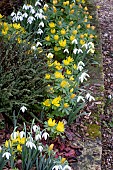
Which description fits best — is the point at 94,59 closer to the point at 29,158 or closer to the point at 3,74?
the point at 3,74

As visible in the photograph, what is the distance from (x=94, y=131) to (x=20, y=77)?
897 millimetres

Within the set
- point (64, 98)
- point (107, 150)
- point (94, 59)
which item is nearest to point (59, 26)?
point (94, 59)

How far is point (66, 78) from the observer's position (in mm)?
3637

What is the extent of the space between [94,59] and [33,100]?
1540 mm

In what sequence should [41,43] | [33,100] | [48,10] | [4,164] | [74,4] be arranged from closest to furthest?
1. [4,164]
2. [33,100]
3. [41,43]
4. [48,10]
5. [74,4]

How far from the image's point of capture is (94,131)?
11.2 feet

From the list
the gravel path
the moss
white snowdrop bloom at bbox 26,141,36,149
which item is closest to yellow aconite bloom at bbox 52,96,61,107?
the moss

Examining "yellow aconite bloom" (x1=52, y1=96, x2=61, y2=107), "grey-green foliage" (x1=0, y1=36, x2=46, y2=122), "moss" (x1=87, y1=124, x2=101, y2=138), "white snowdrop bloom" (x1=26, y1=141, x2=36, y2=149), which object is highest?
"grey-green foliage" (x1=0, y1=36, x2=46, y2=122)

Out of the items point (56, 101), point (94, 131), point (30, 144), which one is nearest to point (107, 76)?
point (94, 131)

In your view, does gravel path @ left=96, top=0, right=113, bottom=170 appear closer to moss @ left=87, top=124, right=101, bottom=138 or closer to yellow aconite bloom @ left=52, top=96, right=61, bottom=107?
moss @ left=87, top=124, right=101, bottom=138

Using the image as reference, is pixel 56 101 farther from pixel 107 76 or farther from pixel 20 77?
pixel 107 76

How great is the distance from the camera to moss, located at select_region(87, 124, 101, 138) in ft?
11.0

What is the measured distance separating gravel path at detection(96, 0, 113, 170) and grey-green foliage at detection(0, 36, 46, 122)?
100cm

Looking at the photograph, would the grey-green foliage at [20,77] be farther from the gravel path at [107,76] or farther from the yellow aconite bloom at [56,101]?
the gravel path at [107,76]
